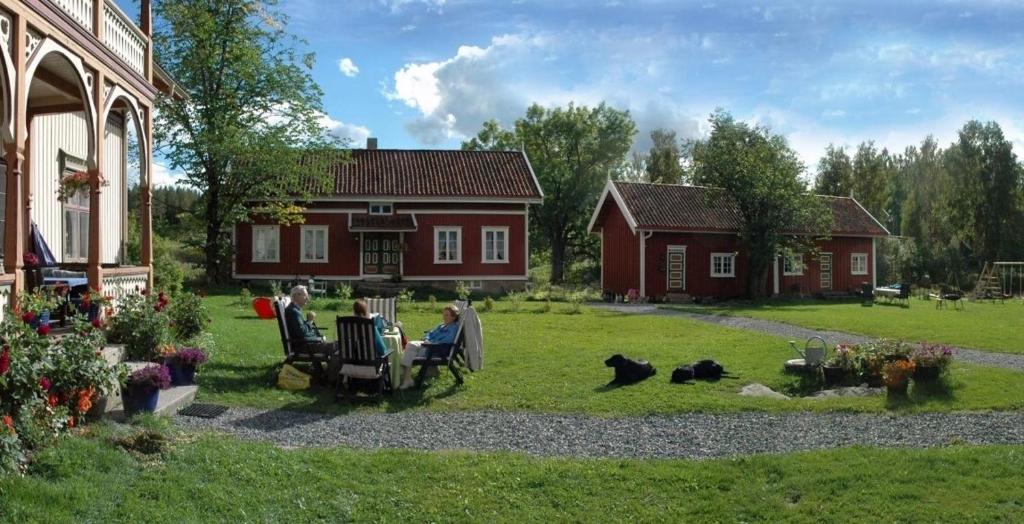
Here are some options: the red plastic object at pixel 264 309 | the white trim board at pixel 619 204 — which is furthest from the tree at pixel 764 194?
the red plastic object at pixel 264 309

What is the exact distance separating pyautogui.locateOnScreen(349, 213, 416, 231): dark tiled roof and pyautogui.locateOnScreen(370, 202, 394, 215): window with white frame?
0.26 m

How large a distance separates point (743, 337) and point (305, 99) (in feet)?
63.8

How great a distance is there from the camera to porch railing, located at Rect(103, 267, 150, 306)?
397 inches

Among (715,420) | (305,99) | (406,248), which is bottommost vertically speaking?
(715,420)

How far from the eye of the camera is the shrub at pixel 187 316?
1059 cm

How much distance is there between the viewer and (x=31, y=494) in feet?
16.1

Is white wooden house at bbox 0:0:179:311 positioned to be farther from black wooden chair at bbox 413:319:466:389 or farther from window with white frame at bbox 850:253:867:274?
window with white frame at bbox 850:253:867:274

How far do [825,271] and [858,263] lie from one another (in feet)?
7.00

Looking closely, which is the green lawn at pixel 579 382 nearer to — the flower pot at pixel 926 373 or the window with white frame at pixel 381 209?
the flower pot at pixel 926 373

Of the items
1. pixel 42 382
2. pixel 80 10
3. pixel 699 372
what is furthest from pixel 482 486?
pixel 80 10

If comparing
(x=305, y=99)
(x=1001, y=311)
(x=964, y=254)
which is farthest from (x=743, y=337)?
(x=964, y=254)

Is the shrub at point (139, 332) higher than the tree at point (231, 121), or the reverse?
the tree at point (231, 121)

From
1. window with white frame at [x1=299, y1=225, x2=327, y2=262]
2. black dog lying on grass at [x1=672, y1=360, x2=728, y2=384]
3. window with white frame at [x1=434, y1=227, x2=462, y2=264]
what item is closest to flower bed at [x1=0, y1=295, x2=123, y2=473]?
black dog lying on grass at [x1=672, y1=360, x2=728, y2=384]

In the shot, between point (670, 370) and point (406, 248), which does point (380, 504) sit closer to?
point (670, 370)
